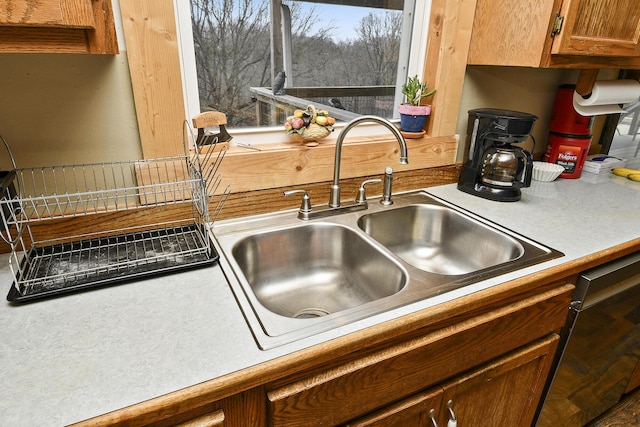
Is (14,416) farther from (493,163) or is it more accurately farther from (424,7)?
(424,7)

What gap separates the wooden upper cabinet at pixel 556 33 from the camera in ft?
3.94

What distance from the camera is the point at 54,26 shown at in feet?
2.10

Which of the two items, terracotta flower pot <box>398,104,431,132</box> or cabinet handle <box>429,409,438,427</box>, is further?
terracotta flower pot <box>398,104,431,132</box>

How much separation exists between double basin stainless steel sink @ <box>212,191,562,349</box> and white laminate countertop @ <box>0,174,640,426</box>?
0.07 m

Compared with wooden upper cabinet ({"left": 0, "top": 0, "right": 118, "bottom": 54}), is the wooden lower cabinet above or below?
below

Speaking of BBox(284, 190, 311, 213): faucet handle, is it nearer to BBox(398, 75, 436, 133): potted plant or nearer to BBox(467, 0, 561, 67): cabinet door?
BBox(398, 75, 436, 133): potted plant

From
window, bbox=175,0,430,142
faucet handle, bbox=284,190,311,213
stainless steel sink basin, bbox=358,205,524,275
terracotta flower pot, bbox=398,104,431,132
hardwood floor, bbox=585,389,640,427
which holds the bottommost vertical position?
hardwood floor, bbox=585,389,640,427

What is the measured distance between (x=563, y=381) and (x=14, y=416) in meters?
1.43

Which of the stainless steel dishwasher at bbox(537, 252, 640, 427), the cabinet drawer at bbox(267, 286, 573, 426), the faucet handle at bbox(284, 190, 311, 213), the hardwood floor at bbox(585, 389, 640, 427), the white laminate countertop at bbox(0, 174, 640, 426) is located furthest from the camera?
the hardwood floor at bbox(585, 389, 640, 427)

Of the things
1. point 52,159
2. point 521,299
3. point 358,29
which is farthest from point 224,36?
point 521,299

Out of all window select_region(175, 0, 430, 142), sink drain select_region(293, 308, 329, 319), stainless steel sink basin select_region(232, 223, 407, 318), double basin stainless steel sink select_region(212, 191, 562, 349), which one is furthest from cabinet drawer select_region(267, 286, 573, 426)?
window select_region(175, 0, 430, 142)

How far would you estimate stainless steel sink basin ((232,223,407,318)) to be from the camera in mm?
1146

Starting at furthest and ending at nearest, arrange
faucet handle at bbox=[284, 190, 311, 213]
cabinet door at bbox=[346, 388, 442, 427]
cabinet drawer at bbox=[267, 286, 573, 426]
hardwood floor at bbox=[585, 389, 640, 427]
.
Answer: hardwood floor at bbox=[585, 389, 640, 427] < faucet handle at bbox=[284, 190, 311, 213] < cabinet door at bbox=[346, 388, 442, 427] < cabinet drawer at bbox=[267, 286, 573, 426]

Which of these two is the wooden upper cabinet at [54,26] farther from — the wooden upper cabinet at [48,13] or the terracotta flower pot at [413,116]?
the terracotta flower pot at [413,116]
